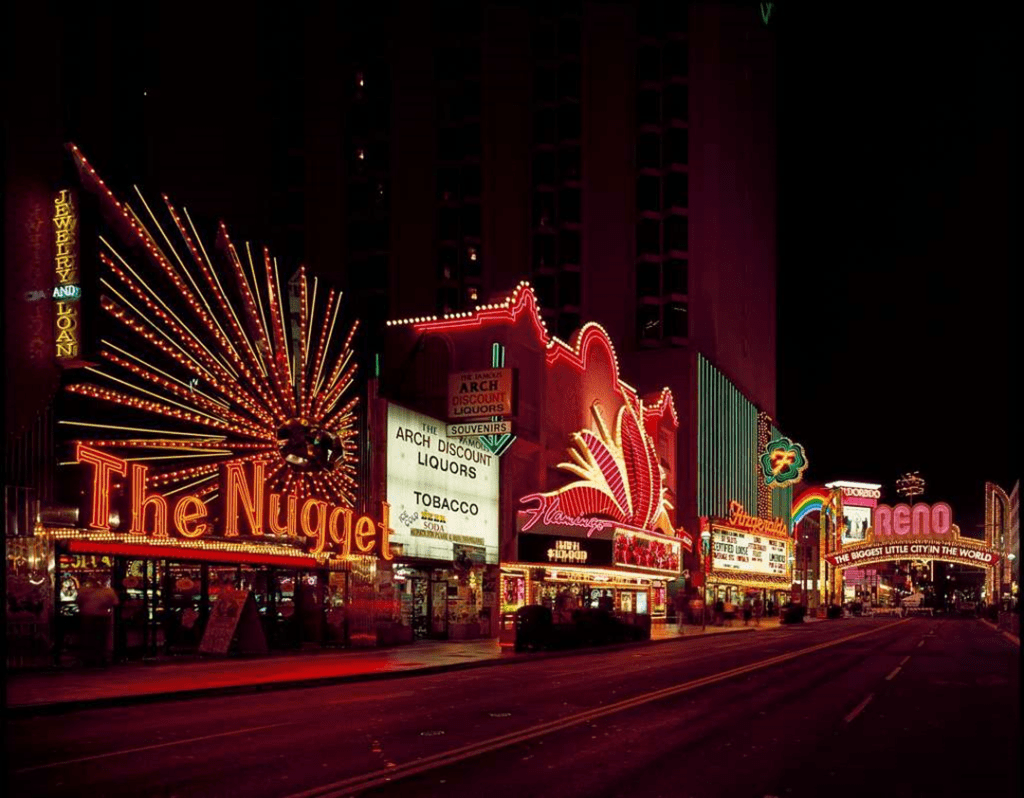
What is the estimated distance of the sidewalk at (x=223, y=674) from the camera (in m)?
18.7

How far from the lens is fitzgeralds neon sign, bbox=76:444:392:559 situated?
24906 millimetres

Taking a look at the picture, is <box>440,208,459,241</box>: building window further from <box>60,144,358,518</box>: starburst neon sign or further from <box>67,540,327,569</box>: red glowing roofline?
<box>67,540,327,569</box>: red glowing roofline

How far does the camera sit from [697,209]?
9438 cm

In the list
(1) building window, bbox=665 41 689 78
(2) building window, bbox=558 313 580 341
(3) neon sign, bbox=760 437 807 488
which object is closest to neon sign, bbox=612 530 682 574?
(2) building window, bbox=558 313 580 341

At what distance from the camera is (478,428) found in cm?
4112

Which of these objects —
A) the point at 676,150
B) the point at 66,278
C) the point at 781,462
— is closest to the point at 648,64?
the point at 676,150

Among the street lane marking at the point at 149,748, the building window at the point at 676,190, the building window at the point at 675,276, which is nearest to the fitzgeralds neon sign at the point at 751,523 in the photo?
the building window at the point at 675,276

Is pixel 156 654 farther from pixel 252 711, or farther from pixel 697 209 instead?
pixel 697 209

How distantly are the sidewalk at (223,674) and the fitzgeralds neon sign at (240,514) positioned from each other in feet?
9.86

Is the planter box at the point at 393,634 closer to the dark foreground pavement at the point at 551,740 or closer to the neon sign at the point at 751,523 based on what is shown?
the dark foreground pavement at the point at 551,740

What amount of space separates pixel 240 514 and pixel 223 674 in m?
5.74

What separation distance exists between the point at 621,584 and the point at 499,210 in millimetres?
44741

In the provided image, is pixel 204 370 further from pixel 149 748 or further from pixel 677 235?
pixel 677 235

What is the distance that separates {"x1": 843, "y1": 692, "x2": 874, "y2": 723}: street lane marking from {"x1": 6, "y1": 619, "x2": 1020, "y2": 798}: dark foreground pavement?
3 centimetres
